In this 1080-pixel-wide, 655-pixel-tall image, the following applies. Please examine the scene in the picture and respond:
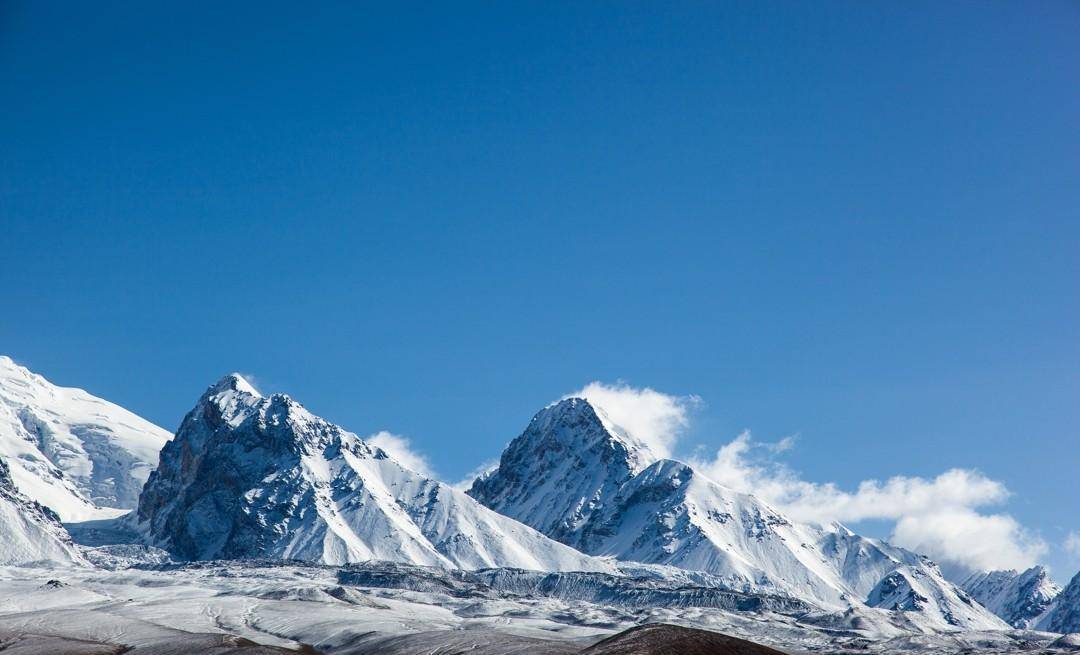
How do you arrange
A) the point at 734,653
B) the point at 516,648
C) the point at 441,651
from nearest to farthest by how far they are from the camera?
the point at 734,653
the point at 516,648
the point at 441,651

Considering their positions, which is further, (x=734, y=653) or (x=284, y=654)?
(x=284, y=654)

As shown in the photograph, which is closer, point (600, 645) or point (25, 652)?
point (600, 645)

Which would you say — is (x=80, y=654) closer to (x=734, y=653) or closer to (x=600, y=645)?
(x=600, y=645)

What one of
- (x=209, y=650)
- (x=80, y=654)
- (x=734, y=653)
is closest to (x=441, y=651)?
(x=209, y=650)

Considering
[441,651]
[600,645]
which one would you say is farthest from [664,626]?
[441,651]

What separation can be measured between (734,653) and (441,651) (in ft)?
257

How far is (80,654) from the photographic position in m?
200

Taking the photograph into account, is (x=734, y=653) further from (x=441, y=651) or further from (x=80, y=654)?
(x=80, y=654)

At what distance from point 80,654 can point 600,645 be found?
10665 centimetres

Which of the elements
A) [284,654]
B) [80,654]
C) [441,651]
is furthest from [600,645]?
[80,654]

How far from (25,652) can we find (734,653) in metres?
127

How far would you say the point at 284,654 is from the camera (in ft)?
645

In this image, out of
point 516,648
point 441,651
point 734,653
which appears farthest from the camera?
point 441,651

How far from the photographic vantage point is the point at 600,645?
432 feet
